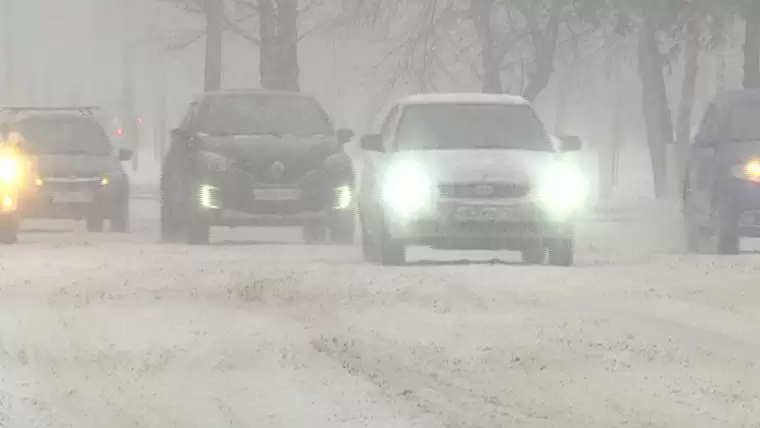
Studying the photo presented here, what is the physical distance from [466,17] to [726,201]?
74.1ft

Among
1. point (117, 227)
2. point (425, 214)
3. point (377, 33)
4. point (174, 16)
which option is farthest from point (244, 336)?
point (174, 16)

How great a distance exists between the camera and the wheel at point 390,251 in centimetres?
1750

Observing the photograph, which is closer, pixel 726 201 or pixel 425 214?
pixel 425 214

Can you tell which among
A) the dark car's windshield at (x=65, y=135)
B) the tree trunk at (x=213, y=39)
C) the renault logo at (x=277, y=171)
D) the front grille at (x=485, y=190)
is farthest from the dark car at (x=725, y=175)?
the tree trunk at (x=213, y=39)

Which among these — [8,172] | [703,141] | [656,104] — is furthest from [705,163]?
[656,104]

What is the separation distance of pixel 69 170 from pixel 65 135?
1.50 m

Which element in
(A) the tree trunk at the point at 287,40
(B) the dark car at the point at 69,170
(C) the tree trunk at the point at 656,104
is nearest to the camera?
(B) the dark car at the point at 69,170

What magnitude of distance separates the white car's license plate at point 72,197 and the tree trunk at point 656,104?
1759cm

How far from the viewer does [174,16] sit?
8250cm

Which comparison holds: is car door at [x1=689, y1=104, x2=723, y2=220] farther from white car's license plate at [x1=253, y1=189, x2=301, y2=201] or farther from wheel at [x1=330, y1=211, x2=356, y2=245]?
white car's license plate at [x1=253, y1=189, x2=301, y2=201]

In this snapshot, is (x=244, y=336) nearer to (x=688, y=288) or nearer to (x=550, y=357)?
(x=550, y=357)

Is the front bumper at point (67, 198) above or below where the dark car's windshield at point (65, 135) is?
below

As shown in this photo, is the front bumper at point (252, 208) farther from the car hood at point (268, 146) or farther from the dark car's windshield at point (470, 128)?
the dark car's windshield at point (470, 128)

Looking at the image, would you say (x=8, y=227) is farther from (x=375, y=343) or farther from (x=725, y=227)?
(x=375, y=343)
